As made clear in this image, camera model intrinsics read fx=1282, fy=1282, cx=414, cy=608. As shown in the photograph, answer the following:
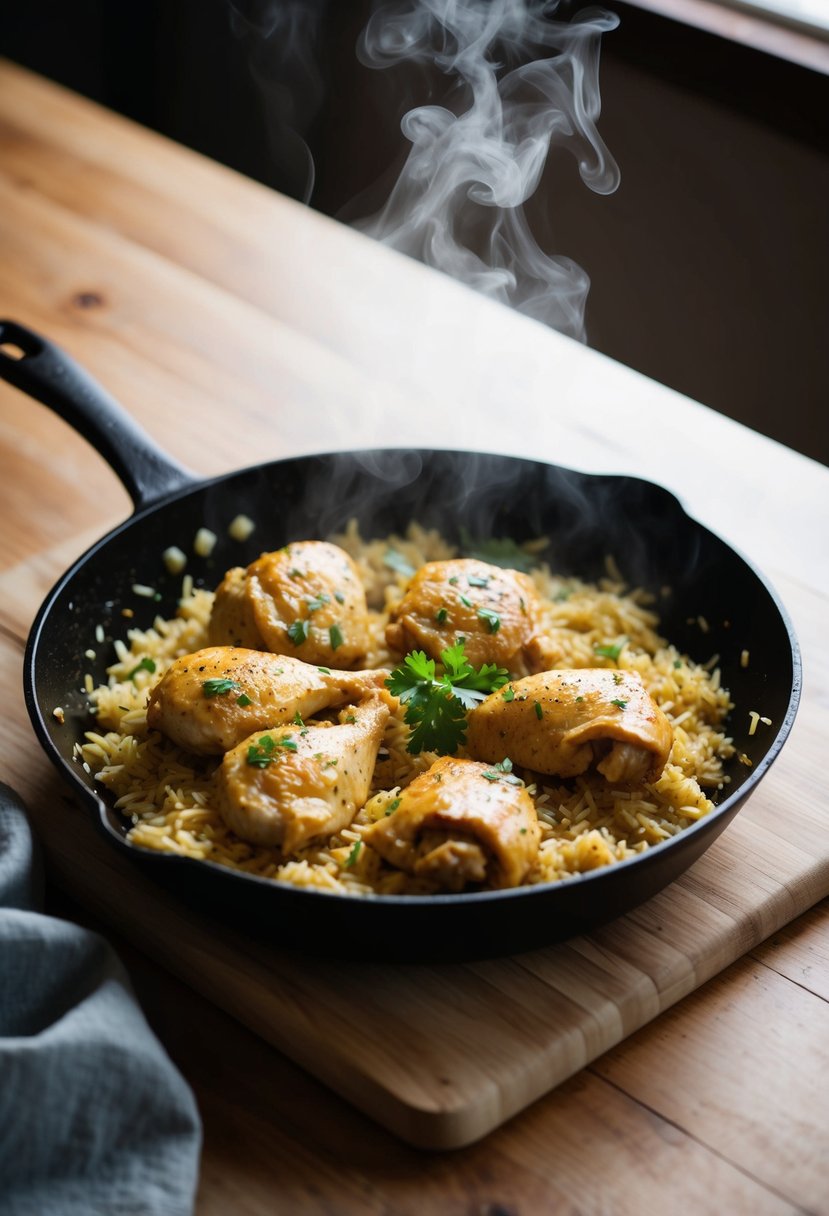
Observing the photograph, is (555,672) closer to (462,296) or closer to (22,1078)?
(22,1078)

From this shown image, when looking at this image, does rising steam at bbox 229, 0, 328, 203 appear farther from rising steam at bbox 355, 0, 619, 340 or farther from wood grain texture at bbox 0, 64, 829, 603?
rising steam at bbox 355, 0, 619, 340

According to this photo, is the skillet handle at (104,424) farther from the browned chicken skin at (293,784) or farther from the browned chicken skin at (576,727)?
the browned chicken skin at (576,727)

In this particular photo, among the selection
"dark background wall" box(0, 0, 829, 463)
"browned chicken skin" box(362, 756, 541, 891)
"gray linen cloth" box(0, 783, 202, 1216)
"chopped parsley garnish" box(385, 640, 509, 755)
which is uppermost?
"dark background wall" box(0, 0, 829, 463)

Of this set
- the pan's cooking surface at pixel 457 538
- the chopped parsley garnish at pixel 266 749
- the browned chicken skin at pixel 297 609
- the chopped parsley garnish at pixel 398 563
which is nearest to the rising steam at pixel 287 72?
the pan's cooking surface at pixel 457 538

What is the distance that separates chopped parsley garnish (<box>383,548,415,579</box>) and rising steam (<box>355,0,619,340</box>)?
974 millimetres

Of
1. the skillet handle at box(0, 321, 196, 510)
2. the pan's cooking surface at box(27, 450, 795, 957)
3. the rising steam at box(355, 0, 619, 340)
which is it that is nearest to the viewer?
the pan's cooking surface at box(27, 450, 795, 957)

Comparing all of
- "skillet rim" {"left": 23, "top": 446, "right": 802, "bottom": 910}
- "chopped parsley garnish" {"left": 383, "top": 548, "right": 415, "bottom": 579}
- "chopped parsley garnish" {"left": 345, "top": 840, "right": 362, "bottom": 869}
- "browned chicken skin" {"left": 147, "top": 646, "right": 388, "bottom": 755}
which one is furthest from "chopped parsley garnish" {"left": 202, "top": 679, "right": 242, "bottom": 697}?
"chopped parsley garnish" {"left": 383, "top": 548, "right": 415, "bottom": 579}

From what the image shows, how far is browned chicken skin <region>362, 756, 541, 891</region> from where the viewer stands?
1850mm

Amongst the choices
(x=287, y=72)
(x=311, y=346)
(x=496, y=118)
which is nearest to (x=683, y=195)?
(x=496, y=118)

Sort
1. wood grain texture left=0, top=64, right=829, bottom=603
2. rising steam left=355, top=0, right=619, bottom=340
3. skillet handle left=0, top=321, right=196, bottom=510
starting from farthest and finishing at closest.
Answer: wood grain texture left=0, top=64, right=829, bottom=603 < rising steam left=355, top=0, right=619, bottom=340 < skillet handle left=0, top=321, right=196, bottom=510

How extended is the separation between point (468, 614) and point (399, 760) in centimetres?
32

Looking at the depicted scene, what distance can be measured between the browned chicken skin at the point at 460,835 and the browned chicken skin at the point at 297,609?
49 centimetres

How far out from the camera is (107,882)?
6.87 feet

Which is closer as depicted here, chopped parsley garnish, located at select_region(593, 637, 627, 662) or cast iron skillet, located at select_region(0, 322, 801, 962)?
cast iron skillet, located at select_region(0, 322, 801, 962)
